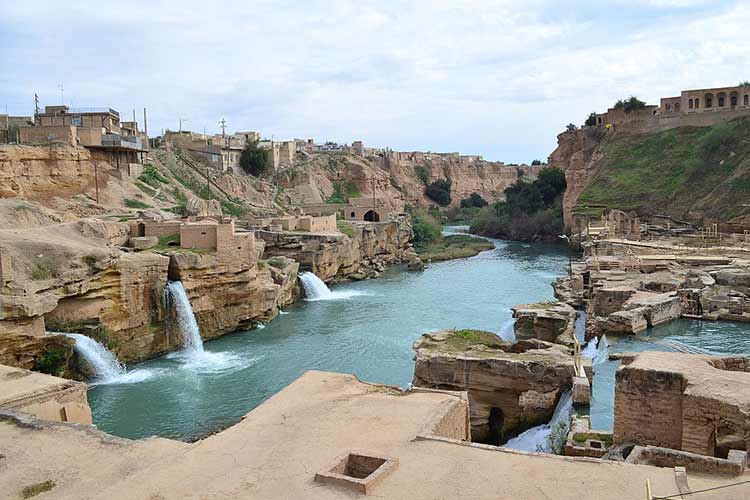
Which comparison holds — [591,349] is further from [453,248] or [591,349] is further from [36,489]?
[453,248]

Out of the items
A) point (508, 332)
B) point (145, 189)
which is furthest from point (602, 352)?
point (145, 189)

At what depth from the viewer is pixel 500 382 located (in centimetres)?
1273

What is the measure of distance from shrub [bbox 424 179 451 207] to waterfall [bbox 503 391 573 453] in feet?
220

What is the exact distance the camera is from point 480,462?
6.74m

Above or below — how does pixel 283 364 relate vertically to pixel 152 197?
below

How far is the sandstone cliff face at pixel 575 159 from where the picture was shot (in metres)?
50.7

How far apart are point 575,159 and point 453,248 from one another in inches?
621

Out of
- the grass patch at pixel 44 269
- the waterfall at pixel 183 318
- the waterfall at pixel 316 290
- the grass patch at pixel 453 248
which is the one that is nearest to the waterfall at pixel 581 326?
the waterfall at pixel 316 290

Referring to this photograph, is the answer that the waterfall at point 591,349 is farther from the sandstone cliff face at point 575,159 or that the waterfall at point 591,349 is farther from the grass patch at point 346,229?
the sandstone cliff face at point 575,159

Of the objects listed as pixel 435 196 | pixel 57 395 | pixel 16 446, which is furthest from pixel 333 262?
pixel 435 196

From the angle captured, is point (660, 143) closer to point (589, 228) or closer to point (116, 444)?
point (589, 228)

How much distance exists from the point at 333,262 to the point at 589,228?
16857 mm

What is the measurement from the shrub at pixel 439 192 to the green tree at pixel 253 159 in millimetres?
29846

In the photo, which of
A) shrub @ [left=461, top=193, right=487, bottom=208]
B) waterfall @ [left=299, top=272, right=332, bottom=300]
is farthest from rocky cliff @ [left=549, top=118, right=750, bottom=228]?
shrub @ [left=461, top=193, right=487, bottom=208]
